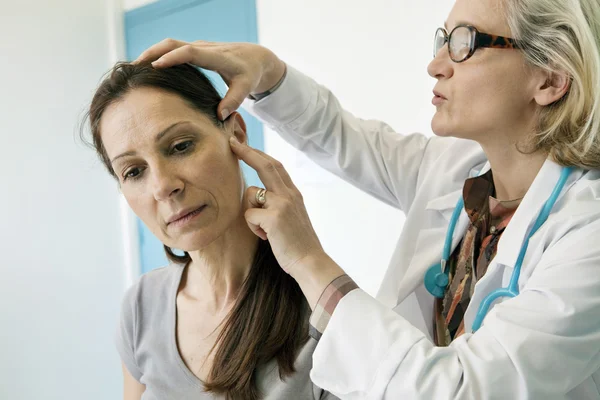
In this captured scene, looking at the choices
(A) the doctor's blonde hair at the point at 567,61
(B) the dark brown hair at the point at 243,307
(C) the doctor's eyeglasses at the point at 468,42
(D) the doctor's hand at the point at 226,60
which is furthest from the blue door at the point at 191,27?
(A) the doctor's blonde hair at the point at 567,61

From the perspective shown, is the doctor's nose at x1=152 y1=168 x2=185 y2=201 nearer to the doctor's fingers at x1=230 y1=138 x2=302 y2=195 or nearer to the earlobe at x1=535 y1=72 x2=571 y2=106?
the doctor's fingers at x1=230 y1=138 x2=302 y2=195

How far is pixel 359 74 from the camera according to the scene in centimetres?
245

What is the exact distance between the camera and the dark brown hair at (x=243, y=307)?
1.18 m

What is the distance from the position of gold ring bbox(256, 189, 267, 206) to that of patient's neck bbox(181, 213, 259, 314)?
14cm

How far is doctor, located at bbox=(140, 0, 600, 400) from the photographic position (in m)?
0.88

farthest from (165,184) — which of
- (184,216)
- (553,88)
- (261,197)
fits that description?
(553,88)

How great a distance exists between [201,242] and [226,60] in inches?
15.5

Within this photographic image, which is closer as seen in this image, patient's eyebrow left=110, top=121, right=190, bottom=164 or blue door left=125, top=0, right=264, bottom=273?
patient's eyebrow left=110, top=121, right=190, bottom=164

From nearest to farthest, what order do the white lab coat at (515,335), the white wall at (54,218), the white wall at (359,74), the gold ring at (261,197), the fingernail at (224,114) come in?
the white lab coat at (515,335) < the gold ring at (261,197) < the fingernail at (224,114) < the white wall at (359,74) < the white wall at (54,218)

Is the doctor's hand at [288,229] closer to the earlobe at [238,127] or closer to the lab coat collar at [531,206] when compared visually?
the earlobe at [238,127]

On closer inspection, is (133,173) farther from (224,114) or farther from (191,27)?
(191,27)

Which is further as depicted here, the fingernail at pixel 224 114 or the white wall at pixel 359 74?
the white wall at pixel 359 74

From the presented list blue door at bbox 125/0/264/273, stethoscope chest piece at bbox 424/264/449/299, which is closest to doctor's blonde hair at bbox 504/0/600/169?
stethoscope chest piece at bbox 424/264/449/299

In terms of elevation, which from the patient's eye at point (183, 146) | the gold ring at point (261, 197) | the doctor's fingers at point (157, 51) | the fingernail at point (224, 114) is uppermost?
the doctor's fingers at point (157, 51)
